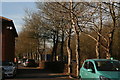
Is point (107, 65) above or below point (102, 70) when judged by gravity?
above

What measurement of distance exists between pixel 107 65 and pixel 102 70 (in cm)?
68

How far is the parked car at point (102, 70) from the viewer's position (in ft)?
29.4

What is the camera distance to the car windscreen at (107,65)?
995cm

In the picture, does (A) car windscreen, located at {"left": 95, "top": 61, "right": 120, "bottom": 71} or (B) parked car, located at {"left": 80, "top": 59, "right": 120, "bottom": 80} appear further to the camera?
(A) car windscreen, located at {"left": 95, "top": 61, "right": 120, "bottom": 71}

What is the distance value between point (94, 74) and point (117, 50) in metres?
23.9

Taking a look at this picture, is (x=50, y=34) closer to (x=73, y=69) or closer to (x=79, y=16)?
(x=73, y=69)

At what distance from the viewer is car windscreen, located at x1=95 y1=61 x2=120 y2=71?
995 centimetres

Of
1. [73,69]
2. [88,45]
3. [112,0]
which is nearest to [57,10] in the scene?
[112,0]

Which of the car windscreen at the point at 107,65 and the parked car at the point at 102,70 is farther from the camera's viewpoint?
the car windscreen at the point at 107,65

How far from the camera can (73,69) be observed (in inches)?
803

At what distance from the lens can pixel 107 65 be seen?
10266 mm

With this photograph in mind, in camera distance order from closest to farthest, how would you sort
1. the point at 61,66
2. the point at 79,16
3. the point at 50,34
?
the point at 79,16
the point at 61,66
the point at 50,34

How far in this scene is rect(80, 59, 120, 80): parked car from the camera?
897 centimetres

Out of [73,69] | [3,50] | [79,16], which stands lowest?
[73,69]
